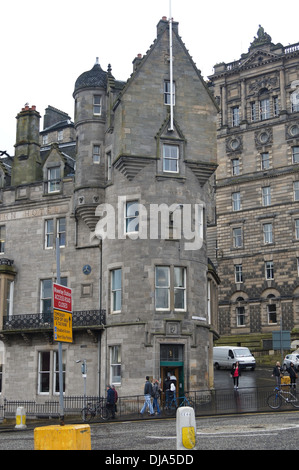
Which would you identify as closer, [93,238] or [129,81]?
[129,81]

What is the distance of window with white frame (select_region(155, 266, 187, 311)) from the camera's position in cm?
3694

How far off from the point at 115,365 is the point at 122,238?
707cm

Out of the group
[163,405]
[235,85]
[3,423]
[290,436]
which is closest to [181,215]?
[163,405]

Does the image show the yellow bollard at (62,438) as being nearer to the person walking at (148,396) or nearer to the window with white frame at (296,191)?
the person walking at (148,396)

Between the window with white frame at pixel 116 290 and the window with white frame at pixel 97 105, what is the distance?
424 inches

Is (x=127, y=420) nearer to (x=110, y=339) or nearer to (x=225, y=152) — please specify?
(x=110, y=339)

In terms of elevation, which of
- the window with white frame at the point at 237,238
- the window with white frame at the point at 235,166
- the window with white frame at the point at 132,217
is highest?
the window with white frame at the point at 235,166

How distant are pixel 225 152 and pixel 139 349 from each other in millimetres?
47181

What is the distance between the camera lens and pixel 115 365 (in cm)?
3694

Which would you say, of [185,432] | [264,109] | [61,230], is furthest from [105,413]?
[264,109]

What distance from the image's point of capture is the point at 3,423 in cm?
3903

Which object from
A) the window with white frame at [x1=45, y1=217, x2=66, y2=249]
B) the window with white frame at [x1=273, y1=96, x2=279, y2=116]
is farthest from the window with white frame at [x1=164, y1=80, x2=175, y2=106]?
the window with white frame at [x1=273, y1=96, x2=279, y2=116]

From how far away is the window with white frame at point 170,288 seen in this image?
3694 cm

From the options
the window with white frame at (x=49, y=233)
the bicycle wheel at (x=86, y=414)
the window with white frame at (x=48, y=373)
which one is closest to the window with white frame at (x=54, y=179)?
the window with white frame at (x=49, y=233)
